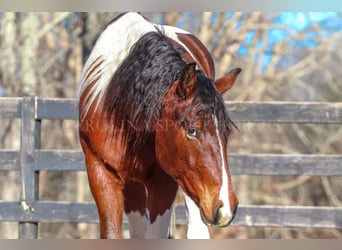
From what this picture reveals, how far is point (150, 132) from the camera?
247cm

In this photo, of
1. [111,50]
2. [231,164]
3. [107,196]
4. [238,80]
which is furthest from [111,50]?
[238,80]

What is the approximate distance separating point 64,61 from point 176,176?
502 centimetres

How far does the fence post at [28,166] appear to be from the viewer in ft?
13.8

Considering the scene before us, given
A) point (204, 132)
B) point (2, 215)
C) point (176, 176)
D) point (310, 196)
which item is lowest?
point (310, 196)

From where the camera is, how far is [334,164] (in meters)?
4.14

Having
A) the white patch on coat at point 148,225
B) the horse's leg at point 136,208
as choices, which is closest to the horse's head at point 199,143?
the horse's leg at point 136,208

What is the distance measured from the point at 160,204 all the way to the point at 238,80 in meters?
4.67

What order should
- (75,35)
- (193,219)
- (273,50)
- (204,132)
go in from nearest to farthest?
(204,132)
(193,219)
(75,35)
(273,50)

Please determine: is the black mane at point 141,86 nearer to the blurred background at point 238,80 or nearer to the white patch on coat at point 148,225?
the white patch on coat at point 148,225

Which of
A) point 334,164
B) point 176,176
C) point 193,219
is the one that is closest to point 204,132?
point 176,176

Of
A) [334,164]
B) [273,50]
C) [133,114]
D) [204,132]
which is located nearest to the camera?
[204,132]

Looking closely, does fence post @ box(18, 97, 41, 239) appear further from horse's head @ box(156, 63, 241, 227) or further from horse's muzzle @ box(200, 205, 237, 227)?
horse's muzzle @ box(200, 205, 237, 227)

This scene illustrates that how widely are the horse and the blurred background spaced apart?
12.3 feet

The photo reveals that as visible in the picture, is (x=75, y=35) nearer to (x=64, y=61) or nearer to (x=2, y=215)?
(x=64, y=61)
